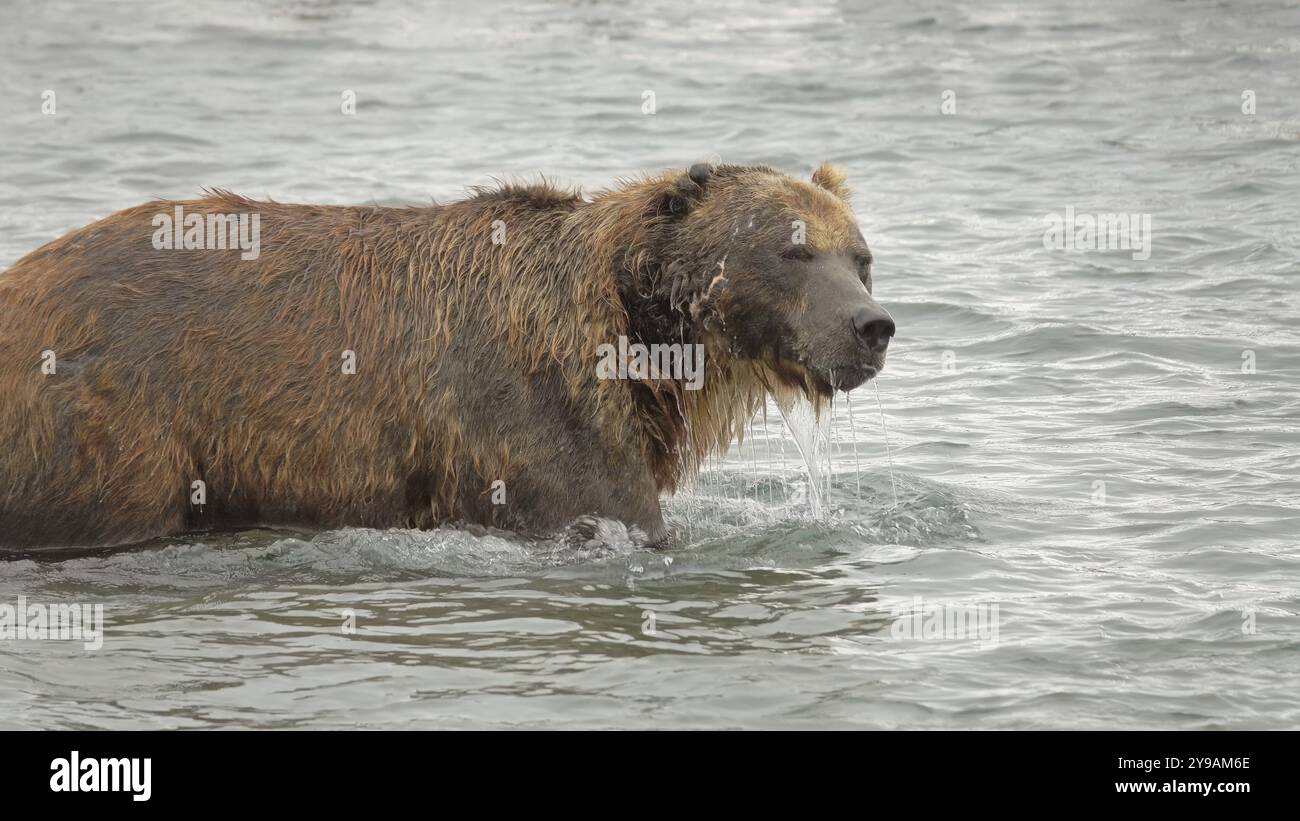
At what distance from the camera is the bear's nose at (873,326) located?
23.7 ft

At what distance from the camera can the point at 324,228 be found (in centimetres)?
785

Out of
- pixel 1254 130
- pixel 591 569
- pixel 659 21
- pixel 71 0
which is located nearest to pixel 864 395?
pixel 591 569

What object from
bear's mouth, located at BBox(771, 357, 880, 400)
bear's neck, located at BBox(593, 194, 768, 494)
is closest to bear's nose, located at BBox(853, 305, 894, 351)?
bear's mouth, located at BBox(771, 357, 880, 400)

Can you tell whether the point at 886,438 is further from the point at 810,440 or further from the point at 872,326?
the point at 872,326

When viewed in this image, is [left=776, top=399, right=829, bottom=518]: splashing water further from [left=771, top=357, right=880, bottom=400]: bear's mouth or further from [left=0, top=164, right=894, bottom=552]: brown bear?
[left=0, top=164, right=894, bottom=552]: brown bear

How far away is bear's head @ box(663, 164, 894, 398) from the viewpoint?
7.37 meters

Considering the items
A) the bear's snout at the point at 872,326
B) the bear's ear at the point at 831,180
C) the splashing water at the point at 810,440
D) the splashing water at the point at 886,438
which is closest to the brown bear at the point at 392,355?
the bear's snout at the point at 872,326

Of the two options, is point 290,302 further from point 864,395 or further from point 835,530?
point 864,395

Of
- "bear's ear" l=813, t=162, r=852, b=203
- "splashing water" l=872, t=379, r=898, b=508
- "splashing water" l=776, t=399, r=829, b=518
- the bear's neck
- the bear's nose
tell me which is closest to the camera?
the bear's nose

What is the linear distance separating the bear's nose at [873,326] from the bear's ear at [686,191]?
96 centimetres

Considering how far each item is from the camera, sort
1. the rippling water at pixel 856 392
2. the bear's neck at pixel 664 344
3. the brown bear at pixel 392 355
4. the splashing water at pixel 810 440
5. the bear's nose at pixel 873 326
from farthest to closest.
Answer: the splashing water at pixel 810 440
the bear's neck at pixel 664 344
the brown bear at pixel 392 355
the bear's nose at pixel 873 326
the rippling water at pixel 856 392

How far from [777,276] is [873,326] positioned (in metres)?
0.50

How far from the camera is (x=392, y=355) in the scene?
299 inches

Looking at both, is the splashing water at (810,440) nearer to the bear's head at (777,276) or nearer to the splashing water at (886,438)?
the splashing water at (886,438)
